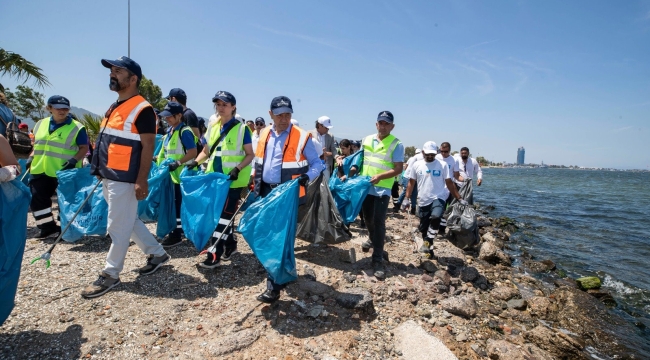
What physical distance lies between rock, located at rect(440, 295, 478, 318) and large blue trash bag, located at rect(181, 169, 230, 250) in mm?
2949

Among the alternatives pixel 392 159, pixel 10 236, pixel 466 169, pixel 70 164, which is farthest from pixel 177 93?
pixel 466 169

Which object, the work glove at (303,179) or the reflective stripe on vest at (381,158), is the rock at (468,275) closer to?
the reflective stripe on vest at (381,158)

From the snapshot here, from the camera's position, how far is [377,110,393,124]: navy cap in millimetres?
4523

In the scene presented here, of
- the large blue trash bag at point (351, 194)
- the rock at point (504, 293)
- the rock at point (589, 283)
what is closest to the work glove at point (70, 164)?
the large blue trash bag at point (351, 194)

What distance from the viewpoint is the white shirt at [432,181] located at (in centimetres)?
560

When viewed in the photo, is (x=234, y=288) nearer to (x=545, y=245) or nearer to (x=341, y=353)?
(x=341, y=353)

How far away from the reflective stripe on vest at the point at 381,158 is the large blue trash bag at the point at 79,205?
12.0ft

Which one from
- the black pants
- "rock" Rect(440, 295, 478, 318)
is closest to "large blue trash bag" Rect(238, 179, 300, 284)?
"rock" Rect(440, 295, 478, 318)

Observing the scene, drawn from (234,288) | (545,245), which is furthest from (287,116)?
(545,245)

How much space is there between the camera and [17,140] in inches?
167

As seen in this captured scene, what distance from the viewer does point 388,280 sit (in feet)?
14.2

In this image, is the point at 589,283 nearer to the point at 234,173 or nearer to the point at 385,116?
the point at 385,116

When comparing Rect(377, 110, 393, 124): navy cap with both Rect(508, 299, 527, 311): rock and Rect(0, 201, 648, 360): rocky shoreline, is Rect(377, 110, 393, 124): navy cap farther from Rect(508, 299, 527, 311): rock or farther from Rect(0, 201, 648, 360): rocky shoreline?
Rect(508, 299, 527, 311): rock

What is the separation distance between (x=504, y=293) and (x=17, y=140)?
23.5 ft
